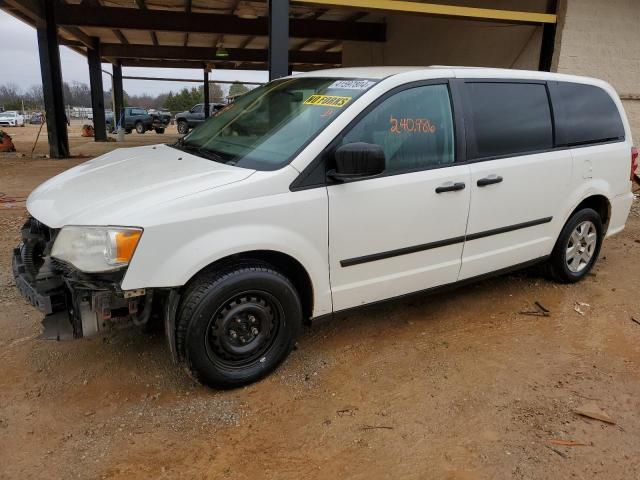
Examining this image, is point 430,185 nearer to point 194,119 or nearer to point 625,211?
point 625,211

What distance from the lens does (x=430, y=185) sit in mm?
3295

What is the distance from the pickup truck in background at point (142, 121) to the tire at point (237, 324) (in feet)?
110

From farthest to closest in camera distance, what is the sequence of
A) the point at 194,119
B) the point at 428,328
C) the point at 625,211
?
the point at 194,119 < the point at 625,211 < the point at 428,328

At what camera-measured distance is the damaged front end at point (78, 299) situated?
2562 millimetres

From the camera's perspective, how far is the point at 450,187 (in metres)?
3.37

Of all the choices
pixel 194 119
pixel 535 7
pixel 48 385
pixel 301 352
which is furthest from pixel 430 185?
pixel 194 119

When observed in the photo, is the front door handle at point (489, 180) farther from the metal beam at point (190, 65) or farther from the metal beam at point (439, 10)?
the metal beam at point (190, 65)

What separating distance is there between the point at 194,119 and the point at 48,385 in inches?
1173

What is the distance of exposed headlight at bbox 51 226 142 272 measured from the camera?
2.46 meters

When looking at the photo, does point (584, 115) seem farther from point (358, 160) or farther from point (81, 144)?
point (81, 144)

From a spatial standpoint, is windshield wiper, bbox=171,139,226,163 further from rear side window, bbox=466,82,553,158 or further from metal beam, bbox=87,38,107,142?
metal beam, bbox=87,38,107,142

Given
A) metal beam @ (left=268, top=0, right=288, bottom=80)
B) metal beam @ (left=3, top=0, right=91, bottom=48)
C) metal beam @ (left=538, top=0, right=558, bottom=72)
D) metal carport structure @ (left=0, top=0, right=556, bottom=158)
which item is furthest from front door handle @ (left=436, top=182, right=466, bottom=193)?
metal beam @ (left=3, top=0, right=91, bottom=48)

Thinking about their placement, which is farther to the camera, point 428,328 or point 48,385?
point 428,328

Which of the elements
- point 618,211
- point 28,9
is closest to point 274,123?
point 618,211
